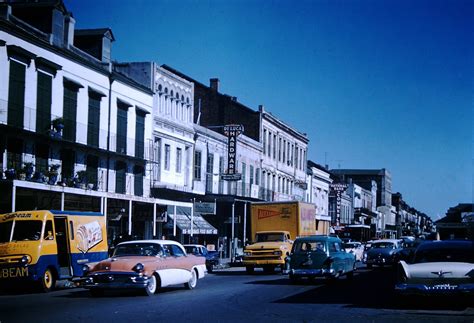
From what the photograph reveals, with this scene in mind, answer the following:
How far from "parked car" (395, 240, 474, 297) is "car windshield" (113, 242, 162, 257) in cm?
705

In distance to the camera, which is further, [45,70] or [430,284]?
[45,70]

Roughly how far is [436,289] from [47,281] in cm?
1112

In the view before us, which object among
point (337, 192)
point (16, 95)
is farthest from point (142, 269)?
point (337, 192)

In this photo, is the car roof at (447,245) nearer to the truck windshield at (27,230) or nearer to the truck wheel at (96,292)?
the truck wheel at (96,292)

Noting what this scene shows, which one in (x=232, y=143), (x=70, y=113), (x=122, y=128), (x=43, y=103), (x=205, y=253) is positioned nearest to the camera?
(x=43, y=103)

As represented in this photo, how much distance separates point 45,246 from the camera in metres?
20.2

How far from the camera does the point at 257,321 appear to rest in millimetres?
13234

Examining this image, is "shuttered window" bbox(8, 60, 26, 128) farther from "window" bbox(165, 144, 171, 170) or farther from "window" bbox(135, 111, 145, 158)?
"window" bbox(165, 144, 171, 170)

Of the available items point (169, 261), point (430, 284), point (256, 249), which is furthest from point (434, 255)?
point (256, 249)

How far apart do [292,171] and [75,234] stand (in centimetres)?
4737

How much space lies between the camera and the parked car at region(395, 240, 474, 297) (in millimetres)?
14719

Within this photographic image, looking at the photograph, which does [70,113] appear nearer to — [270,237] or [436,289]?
[270,237]

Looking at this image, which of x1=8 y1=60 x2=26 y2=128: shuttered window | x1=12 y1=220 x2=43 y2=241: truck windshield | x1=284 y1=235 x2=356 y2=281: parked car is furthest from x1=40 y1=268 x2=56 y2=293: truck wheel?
x1=8 y1=60 x2=26 y2=128: shuttered window

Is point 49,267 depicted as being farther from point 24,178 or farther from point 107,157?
point 107,157
